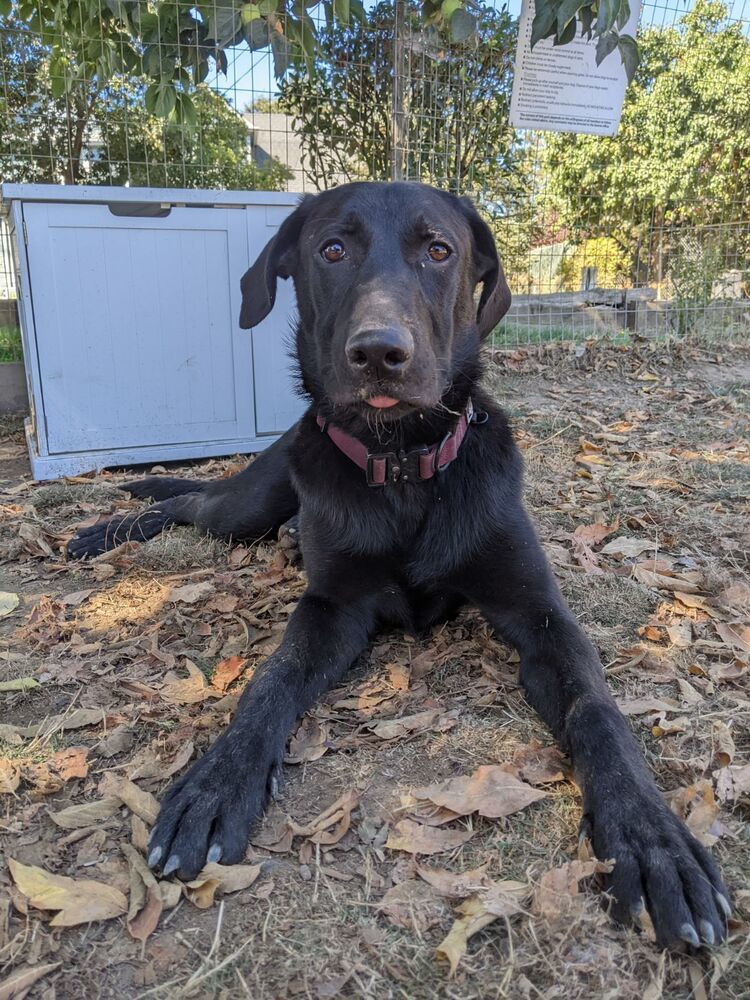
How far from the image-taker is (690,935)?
1166 millimetres

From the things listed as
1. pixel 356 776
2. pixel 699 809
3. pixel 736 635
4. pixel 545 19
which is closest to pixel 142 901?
pixel 356 776

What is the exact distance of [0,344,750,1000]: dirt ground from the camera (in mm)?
1166

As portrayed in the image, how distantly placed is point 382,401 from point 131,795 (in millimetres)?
1065

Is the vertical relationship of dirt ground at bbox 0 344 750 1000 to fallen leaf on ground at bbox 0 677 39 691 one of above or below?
above

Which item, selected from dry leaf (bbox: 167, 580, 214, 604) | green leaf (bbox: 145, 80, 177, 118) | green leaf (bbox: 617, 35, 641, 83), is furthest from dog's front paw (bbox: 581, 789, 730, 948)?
green leaf (bbox: 145, 80, 177, 118)

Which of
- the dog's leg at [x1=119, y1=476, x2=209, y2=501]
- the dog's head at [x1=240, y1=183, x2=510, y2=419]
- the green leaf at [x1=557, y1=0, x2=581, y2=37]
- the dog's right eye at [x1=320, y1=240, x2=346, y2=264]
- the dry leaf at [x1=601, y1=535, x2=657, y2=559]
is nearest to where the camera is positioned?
the dog's head at [x1=240, y1=183, x2=510, y2=419]

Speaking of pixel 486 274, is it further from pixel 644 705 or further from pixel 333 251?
pixel 644 705

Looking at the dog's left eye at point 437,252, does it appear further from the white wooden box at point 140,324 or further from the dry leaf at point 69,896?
the white wooden box at point 140,324

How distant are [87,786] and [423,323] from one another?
1376mm

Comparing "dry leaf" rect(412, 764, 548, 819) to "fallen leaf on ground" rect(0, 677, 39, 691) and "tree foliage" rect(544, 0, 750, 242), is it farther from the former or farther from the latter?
"tree foliage" rect(544, 0, 750, 242)

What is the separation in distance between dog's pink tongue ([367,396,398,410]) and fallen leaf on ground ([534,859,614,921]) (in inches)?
43.2

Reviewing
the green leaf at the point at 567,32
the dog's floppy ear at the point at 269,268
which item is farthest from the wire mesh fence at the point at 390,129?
the dog's floppy ear at the point at 269,268

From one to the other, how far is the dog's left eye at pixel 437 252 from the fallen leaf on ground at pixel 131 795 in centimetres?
161

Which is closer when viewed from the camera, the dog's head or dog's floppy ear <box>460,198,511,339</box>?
the dog's head
